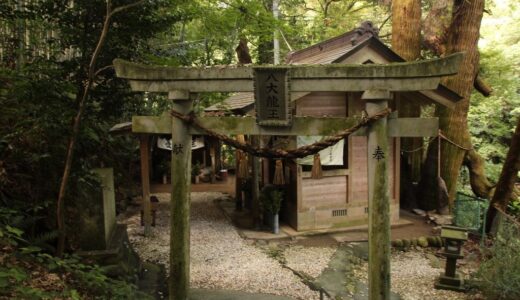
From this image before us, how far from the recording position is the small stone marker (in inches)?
297

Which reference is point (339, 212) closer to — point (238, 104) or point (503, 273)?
point (238, 104)

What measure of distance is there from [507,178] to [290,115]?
7189 mm

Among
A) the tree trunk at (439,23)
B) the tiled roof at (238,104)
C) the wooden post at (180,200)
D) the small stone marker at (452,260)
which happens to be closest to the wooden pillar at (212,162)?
the tiled roof at (238,104)

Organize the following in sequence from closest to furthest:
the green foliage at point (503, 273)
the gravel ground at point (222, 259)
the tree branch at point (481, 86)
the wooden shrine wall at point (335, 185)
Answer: the green foliage at point (503, 273) → the gravel ground at point (222, 259) → the wooden shrine wall at point (335, 185) → the tree branch at point (481, 86)

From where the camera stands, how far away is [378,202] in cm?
475

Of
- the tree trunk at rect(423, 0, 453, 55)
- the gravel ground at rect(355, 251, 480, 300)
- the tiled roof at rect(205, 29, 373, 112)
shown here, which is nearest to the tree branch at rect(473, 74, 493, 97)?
the tree trunk at rect(423, 0, 453, 55)

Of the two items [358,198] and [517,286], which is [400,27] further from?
[517,286]

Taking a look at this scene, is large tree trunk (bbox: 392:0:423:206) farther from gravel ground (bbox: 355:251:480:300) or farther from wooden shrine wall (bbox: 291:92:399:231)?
gravel ground (bbox: 355:251:480:300)

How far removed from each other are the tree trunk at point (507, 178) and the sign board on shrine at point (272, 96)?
261 inches

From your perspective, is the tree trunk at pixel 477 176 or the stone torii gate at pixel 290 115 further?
the tree trunk at pixel 477 176

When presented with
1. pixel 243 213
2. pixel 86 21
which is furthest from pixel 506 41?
pixel 86 21

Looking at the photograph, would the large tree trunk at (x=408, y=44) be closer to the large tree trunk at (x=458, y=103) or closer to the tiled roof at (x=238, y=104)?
the large tree trunk at (x=458, y=103)

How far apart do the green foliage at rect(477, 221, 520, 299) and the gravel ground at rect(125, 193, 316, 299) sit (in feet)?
9.73

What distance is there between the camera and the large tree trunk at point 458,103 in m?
11.9
